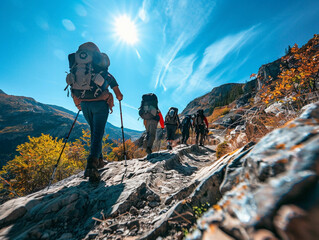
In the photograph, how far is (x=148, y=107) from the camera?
5.50 meters

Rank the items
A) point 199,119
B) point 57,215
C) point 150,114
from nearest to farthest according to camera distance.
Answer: point 57,215 → point 150,114 → point 199,119

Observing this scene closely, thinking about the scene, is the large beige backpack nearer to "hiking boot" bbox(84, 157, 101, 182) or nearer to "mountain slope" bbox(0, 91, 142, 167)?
"hiking boot" bbox(84, 157, 101, 182)

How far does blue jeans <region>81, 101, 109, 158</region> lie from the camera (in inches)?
107

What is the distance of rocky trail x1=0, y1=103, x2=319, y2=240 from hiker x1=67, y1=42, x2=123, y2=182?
0.57 metres

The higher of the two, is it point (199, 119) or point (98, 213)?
point (199, 119)

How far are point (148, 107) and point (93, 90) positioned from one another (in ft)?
9.45

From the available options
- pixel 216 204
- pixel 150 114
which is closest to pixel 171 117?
pixel 150 114

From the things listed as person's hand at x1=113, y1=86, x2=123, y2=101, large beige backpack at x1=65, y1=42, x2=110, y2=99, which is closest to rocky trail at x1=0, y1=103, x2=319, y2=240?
large beige backpack at x1=65, y1=42, x2=110, y2=99

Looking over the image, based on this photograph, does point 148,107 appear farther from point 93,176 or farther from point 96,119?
point 93,176

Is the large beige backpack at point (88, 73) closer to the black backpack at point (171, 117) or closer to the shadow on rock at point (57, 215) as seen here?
the shadow on rock at point (57, 215)

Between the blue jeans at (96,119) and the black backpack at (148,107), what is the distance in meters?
2.61

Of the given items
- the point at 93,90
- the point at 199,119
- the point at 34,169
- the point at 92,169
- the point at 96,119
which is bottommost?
the point at 92,169

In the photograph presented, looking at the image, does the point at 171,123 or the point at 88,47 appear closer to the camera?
the point at 88,47

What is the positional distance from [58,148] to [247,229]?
6.31 meters
